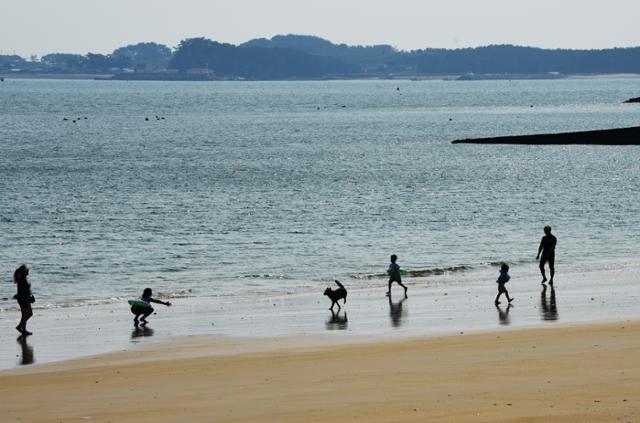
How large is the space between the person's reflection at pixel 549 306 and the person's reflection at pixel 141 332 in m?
8.46

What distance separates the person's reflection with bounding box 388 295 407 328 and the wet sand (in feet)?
0.08

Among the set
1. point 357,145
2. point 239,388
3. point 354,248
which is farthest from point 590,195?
point 357,145

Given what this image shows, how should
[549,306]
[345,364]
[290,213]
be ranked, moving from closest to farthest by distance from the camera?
[345,364]
[549,306]
[290,213]

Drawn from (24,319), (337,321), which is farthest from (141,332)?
(337,321)

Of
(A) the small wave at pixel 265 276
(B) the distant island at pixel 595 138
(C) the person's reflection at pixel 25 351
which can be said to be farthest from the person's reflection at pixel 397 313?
(B) the distant island at pixel 595 138

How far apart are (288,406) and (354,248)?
97.0ft

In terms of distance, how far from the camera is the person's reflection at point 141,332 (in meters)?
25.7

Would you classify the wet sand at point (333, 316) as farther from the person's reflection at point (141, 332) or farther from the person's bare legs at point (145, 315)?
the person's bare legs at point (145, 315)

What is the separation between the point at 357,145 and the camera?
421 ft

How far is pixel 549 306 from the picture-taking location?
27.9 meters

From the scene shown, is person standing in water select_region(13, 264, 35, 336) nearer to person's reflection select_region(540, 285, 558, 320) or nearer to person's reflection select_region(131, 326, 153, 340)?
person's reflection select_region(131, 326, 153, 340)

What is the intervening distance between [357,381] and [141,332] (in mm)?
8579

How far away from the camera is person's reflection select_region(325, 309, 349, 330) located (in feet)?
84.4

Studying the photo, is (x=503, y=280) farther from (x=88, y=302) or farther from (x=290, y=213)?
(x=290, y=213)
